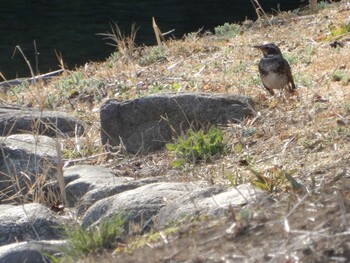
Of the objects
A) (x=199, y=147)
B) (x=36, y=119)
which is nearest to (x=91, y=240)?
(x=199, y=147)

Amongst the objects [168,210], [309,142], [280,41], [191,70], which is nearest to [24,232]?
[168,210]

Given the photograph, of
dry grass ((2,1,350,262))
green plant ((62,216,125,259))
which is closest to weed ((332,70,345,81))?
dry grass ((2,1,350,262))

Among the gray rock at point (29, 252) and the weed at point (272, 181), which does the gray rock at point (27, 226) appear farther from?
the weed at point (272, 181)

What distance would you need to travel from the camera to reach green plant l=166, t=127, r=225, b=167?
7.24m

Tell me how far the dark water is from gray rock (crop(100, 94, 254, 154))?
29.7ft

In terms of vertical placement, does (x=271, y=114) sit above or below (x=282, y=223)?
below

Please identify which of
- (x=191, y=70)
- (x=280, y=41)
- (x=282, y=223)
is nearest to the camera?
(x=282, y=223)

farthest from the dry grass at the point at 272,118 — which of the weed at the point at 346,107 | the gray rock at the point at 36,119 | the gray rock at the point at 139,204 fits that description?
the gray rock at the point at 139,204

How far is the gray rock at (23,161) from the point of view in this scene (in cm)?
752

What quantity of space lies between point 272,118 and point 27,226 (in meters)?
2.46

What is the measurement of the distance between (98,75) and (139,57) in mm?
762

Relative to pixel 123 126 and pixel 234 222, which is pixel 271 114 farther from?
pixel 234 222

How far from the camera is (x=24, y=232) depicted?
6.14 m

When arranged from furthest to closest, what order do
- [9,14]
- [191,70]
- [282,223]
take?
[9,14] → [191,70] → [282,223]
